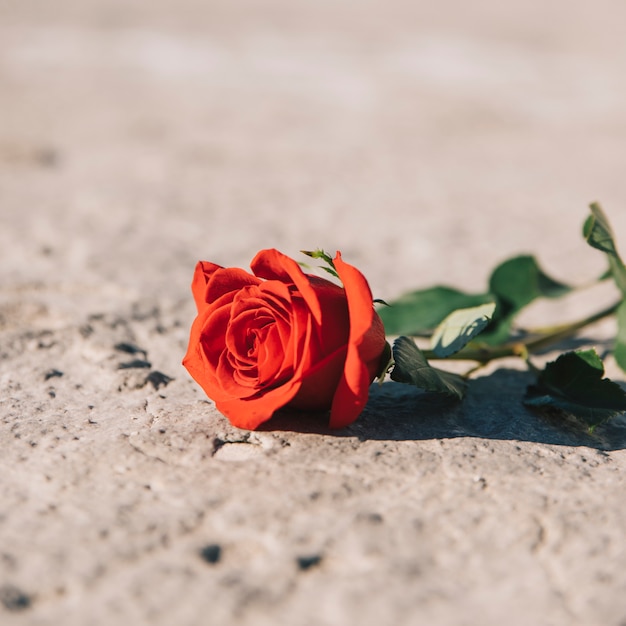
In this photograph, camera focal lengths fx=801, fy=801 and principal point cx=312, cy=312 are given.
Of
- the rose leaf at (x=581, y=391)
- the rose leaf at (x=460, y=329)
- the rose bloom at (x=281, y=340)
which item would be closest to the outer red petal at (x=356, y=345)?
the rose bloom at (x=281, y=340)

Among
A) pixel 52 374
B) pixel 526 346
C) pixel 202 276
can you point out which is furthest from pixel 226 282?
pixel 526 346

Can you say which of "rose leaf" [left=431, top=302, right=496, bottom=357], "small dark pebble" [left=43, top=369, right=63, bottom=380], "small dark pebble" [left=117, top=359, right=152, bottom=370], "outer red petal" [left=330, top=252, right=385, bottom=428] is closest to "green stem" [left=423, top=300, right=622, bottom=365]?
"rose leaf" [left=431, top=302, right=496, bottom=357]

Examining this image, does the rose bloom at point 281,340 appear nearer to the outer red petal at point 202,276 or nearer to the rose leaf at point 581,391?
the outer red petal at point 202,276

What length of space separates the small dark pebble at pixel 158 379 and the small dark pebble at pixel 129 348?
12 centimetres

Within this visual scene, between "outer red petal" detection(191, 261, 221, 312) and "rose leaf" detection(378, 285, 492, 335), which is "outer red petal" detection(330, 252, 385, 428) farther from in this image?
"rose leaf" detection(378, 285, 492, 335)

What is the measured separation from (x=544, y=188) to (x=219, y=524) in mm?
2191

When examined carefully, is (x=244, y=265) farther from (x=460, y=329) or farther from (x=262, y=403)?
(x=262, y=403)

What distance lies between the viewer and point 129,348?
5.11 feet

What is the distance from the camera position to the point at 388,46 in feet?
18.3

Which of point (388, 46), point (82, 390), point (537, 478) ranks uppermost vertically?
point (388, 46)

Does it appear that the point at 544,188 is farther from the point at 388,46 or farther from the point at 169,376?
the point at 388,46

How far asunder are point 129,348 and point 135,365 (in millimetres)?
93

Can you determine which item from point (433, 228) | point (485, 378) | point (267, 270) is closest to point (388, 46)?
point (433, 228)

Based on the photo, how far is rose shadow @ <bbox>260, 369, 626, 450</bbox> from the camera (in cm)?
117
